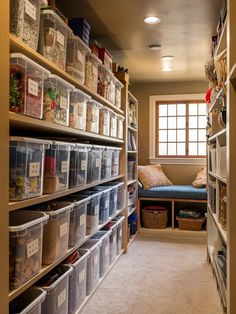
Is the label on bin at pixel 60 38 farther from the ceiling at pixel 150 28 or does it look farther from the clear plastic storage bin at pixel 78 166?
the ceiling at pixel 150 28

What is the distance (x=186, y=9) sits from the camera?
282 centimetres

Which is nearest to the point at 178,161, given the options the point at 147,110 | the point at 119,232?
the point at 147,110

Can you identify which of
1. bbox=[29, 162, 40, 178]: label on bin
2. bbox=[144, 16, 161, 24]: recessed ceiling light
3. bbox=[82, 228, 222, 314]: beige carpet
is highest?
bbox=[144, 16, 161, 24]: recessed ceiling light

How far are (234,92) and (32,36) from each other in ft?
Answer: 3.68

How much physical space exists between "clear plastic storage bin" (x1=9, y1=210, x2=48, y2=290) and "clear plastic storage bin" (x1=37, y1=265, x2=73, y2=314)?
9.1 inches

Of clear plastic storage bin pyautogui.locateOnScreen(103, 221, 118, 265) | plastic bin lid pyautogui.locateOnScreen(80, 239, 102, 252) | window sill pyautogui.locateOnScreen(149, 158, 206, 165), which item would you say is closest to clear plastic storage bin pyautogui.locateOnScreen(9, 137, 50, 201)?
plastic bin lid pyautogui.locateOnScreen(80, 239, 102, 252)

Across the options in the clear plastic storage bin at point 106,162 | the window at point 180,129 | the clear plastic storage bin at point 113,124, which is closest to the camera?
the clear plastic storage bin at point 106,162

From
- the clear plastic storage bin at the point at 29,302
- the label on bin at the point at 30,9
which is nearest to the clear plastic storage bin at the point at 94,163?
the clear plastic storage bin at the point at 29,302

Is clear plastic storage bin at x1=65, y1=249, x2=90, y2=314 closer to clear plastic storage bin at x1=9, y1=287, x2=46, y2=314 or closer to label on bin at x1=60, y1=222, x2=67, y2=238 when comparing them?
label on bin at x1=60, y1=222, x2=67, y2=238

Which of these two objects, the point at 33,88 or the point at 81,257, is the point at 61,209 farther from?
the point at 33,88

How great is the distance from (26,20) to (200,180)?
4.01 meters

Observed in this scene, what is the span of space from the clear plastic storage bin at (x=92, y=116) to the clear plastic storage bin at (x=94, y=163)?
149 mm

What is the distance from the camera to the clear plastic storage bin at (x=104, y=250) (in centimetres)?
304

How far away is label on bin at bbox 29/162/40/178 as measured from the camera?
65.3 inches
